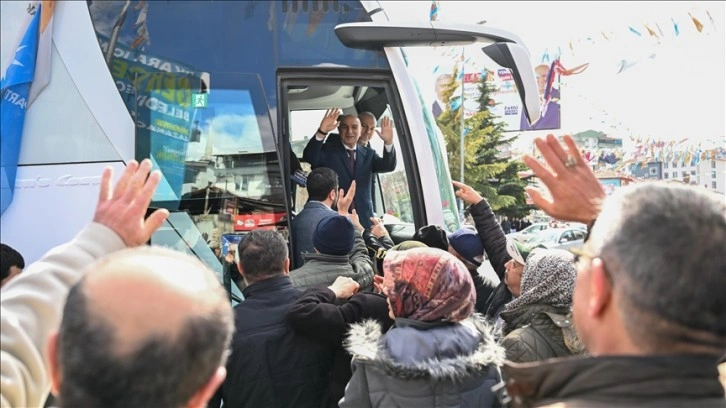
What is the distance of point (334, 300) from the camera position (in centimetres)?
282

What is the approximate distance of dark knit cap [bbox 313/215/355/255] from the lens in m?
3.15

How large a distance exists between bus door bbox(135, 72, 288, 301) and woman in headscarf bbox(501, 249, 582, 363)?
2009mm

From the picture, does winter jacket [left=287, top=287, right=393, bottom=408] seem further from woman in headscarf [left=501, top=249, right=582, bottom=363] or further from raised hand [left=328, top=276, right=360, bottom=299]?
woman in headscarf [left=501, top=249, right=582, bottom=363]

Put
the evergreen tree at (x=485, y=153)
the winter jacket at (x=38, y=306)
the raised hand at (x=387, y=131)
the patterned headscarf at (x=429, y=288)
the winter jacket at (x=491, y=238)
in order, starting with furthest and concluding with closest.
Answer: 1. the evergreen tree at (x=485, y=153)
2. the raised hand at (x=387, y=131)
3. the winter jacket at (x=491, y=238)
4. the patterned headscarf at (x=429, y=288)
5. the winter jacket at (x=38, y=306)

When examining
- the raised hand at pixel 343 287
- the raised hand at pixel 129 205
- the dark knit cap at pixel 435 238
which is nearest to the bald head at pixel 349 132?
the dark knit cap at pixel 435 238

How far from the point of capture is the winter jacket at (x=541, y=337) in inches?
92.8

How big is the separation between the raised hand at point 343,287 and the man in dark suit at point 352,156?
2.43 metres

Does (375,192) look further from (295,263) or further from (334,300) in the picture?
(334,300)

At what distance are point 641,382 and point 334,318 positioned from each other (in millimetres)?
1629

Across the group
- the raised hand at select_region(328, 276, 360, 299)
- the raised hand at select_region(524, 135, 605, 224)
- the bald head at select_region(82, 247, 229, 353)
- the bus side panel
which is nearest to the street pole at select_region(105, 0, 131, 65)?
the bus side panel

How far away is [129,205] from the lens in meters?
1.49

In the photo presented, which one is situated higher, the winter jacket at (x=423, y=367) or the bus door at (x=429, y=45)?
the bus door at (x=429, y=45)

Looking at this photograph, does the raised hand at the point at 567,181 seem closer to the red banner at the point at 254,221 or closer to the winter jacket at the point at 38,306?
the winter jacket at the point at 38,306

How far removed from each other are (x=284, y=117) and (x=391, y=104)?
0.87 metres
